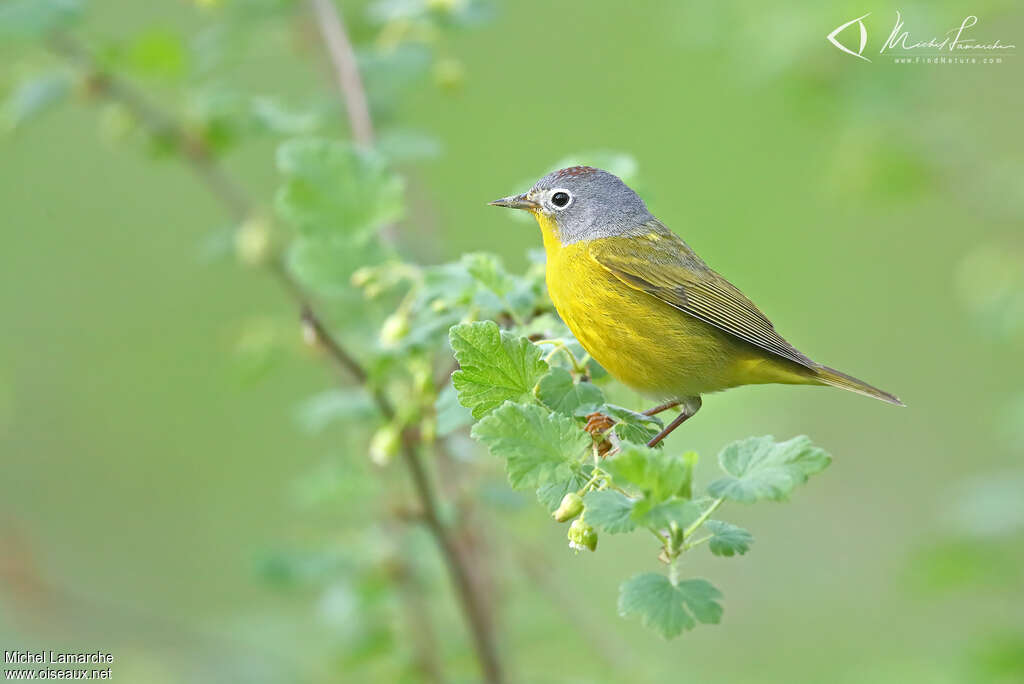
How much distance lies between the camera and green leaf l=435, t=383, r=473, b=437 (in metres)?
2.17

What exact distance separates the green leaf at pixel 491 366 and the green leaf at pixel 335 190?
842mm

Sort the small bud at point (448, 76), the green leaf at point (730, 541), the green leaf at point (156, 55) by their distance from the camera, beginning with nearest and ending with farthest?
the green leaf at point (730, 541) < the green leaf at point (156, 55) < the small bud at point (448, 76)

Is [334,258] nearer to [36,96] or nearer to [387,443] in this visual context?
[387,443]

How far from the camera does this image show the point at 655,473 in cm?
159

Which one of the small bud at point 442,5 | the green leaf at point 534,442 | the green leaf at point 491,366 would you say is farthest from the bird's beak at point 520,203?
the green leaf at point 534,442

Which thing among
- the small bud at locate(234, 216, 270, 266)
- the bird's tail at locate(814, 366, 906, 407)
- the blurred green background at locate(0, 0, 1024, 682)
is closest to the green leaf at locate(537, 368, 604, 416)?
the blurred green background at locate(0, 0, 1024, 682)

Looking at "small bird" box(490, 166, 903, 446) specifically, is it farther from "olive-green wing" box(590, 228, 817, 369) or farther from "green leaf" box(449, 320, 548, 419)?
"green leaf" box(449, 320, 548, 419)

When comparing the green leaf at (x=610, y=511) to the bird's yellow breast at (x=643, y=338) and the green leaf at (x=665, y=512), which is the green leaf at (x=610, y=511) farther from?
the bird's yellow breast at (x=643, y=338)

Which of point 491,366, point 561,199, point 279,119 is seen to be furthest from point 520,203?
point 491,366

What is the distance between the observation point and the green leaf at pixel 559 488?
178 cm

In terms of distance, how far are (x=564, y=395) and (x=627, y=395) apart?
3.71 feet

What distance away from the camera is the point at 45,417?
7930 millimetres

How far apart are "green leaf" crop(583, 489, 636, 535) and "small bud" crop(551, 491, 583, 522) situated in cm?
7

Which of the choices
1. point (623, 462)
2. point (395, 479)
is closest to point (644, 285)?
point (395, 479)
